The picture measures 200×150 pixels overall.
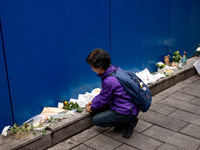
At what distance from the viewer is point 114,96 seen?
3.15 m

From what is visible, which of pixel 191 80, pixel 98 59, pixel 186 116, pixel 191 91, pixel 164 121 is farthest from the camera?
pixel 191 80

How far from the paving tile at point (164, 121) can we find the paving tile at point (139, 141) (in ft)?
1.50

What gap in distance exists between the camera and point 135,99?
3084 millimetres

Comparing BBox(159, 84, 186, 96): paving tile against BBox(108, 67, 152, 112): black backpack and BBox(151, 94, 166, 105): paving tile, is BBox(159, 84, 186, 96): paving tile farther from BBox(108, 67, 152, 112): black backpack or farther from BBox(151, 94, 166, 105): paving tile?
BBox(108, 67, 152, 112): black backpack

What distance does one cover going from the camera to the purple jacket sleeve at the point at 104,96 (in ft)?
10.0

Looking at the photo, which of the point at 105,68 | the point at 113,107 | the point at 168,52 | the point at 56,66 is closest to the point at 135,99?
the point at 113,107

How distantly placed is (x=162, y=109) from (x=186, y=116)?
411 mm

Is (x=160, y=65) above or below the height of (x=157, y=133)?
above

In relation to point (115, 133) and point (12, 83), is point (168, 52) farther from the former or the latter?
point (12, 83)

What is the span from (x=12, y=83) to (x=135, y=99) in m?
1.53

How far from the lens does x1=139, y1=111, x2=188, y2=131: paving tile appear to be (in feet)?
11.7

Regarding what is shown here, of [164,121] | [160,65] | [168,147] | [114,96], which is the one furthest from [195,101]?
[114,96]

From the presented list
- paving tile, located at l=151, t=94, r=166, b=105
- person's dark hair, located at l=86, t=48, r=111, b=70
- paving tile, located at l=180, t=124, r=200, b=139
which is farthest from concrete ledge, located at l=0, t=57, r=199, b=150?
paving tile, located at l=151, t=94, r=166, b=105

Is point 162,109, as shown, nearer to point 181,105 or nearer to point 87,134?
point 181,105
